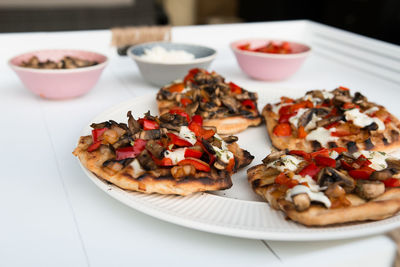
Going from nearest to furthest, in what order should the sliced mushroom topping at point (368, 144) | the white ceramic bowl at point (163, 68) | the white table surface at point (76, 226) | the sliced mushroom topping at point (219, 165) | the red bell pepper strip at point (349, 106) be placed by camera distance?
the white table surface at point (76, 226) < the sliced mushroom topping at point (219, 165) < the sliced mushroom topping at point (368, 144) < the red bell pepper strip at point (349, 106) < the white ceramic bowl at point (163, 68)

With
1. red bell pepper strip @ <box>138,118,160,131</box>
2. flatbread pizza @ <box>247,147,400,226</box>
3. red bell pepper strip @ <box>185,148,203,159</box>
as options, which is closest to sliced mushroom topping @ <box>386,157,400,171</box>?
flatbread pizza @ <box>247,147,400,226</box>

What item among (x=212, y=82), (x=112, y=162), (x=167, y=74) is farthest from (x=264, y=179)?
(x=167, y=74)

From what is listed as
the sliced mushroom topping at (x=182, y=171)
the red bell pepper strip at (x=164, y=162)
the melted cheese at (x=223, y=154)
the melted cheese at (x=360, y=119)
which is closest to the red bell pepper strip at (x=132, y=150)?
the red bell pepper strip at (x=164, y=162)

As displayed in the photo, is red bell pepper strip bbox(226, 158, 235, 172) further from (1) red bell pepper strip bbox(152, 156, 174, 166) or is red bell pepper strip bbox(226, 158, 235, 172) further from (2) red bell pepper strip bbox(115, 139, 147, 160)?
(2) red bell pepper strip bbox(115, 139, 147, 160)

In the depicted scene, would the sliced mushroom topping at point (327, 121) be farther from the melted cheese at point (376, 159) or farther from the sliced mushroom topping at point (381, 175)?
the sliced mushroom topping at point (381, 175)

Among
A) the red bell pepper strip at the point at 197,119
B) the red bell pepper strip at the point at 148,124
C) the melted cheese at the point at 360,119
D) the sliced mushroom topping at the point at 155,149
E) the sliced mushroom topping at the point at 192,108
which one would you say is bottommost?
the red bell pepper strip at the point at 197,119

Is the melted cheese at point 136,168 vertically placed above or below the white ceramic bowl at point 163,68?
above

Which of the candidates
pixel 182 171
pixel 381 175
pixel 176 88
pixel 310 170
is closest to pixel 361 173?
pixel 381 175

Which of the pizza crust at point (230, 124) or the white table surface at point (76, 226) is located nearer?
the white table surface at point (76, 226)
